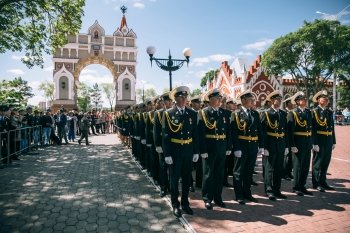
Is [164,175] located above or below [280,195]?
above

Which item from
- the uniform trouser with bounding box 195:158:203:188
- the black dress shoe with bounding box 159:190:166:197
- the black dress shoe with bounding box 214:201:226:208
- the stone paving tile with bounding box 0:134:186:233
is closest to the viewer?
the stone paving tile with bounding box 0:134:186:233

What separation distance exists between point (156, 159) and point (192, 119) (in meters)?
2.40

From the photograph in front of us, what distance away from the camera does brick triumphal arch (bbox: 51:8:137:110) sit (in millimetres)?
42906

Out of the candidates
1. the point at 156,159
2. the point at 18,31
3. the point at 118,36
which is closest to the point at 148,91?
the point at 118,36

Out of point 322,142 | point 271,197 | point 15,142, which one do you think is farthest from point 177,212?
point 15,142

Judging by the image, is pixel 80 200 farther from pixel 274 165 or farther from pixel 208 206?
pixel 274 165

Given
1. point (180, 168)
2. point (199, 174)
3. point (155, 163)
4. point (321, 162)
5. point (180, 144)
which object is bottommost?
point (199, 174)

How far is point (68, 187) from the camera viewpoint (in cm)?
698

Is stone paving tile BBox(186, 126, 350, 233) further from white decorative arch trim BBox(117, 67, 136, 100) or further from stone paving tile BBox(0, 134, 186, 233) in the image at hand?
white decorative arch trim BBox(117, 67, 136, 100)

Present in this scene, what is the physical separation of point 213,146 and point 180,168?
83cm

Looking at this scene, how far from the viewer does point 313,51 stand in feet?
101

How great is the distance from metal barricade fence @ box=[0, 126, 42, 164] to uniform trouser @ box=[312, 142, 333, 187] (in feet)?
31.9

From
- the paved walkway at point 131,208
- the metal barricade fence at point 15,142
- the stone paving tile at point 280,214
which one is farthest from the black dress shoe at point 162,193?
the metal barricade fence at point 15,142

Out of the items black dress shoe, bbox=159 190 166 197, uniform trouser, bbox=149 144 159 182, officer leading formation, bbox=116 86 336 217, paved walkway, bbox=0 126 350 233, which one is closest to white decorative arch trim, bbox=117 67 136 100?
paved walkway, bbox=0 126 350 233
